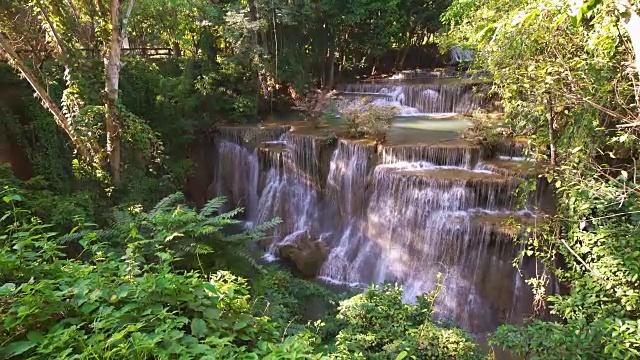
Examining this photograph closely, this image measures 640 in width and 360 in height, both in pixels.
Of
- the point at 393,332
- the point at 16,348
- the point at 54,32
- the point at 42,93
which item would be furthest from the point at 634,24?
the point at 54,32

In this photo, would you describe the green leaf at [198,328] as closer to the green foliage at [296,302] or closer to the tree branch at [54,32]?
the green foliage at [296,302]

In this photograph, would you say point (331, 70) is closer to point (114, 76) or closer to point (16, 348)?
point (114, 76)

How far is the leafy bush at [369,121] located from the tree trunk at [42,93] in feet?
20.0

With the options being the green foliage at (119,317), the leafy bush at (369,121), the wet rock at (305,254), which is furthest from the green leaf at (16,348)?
the leafy bush at (369,121)

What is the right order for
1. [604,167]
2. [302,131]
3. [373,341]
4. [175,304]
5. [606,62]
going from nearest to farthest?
[175,304], [373,341], [606,62], [604,167], [302,131]

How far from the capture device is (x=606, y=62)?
191 inches

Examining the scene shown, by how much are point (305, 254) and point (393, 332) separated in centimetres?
526

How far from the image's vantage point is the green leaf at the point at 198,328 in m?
2.26

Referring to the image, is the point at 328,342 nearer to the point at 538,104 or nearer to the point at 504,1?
the point at 538,104

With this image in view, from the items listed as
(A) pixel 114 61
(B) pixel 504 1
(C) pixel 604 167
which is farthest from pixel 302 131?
(C) pixel 604 167

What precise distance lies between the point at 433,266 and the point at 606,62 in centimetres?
475

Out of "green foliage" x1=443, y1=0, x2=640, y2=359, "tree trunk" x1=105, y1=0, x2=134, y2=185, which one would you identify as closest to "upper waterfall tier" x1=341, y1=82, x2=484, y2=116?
"green foliage" x1=443, y1=0, x2=640, y2=359

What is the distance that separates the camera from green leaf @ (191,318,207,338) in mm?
2260

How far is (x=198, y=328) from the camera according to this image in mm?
2285
